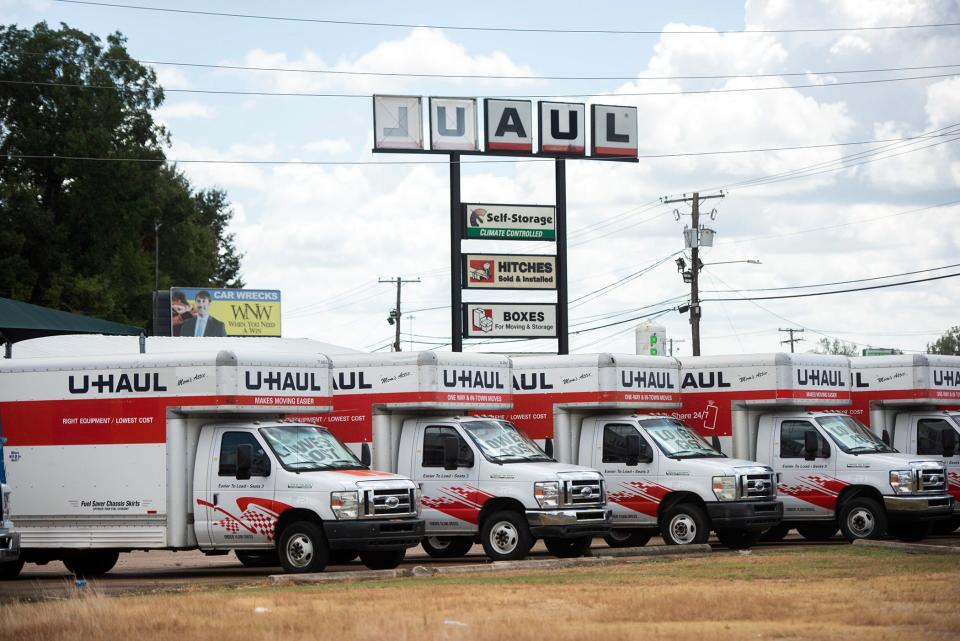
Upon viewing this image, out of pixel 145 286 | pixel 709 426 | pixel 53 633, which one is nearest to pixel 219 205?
pixel 145 286

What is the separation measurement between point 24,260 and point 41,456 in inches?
1785

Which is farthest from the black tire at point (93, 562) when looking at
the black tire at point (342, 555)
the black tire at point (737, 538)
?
the black tire at point (737, 538)

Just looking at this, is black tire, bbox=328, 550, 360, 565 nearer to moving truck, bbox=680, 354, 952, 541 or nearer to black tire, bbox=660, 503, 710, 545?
black tire, bbox=660, 503, 710, 545

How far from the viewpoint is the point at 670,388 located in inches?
984

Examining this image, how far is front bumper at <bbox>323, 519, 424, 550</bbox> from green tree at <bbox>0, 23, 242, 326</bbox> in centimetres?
Answer: 4586

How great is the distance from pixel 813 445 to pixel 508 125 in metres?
14.2

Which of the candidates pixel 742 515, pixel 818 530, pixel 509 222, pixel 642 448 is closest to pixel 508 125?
pixel 509 222

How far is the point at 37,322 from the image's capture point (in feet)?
148

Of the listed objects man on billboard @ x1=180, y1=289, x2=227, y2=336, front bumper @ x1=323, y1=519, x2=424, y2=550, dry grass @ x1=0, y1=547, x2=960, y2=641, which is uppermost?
man on billboard @ x1=180, y1=289, x2=227, y2=336

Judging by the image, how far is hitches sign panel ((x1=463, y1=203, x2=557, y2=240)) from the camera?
3584 centimetres

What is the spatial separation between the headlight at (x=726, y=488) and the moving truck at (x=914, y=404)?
16.7ft

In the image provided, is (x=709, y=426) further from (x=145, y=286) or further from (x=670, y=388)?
(x=145, y=286)

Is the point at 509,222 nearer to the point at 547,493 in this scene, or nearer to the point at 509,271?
the point at 509,271

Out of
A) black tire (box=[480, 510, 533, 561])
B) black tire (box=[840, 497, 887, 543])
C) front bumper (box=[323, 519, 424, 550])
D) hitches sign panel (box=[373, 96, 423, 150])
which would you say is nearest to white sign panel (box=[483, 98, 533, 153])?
hitches sign panel (box=[373, 96, 423, 150])
